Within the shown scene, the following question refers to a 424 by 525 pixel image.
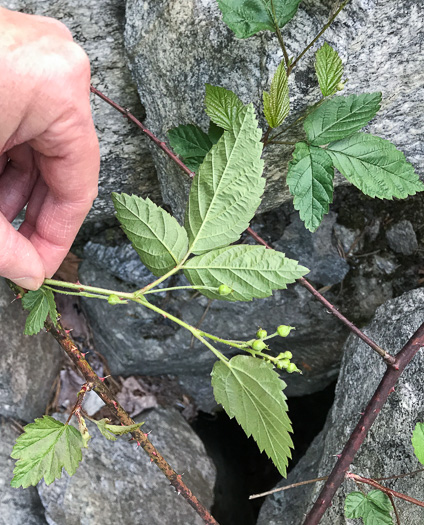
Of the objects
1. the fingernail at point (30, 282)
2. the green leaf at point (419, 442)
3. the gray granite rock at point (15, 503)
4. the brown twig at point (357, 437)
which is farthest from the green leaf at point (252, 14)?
the gray granite rock at point (15, 503)

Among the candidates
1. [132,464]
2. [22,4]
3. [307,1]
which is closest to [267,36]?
[307,1]

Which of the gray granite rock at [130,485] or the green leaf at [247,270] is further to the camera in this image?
the gray granite rock at [130,485]

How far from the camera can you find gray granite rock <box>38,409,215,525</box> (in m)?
1.84

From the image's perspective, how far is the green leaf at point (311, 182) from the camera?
1314 millimetres

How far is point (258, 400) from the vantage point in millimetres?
1127

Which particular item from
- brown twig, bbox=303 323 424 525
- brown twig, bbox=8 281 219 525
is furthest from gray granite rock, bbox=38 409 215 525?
brown twig, bbox=303 323 424 525

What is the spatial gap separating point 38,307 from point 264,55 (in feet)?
3.08

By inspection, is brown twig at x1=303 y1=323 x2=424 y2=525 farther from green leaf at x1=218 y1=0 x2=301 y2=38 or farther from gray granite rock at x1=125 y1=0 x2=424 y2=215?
green leaf at x1=218 y1=0 x2=301 y2=38

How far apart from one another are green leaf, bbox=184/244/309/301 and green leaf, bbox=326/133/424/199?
0.41 metres

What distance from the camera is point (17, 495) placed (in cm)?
190

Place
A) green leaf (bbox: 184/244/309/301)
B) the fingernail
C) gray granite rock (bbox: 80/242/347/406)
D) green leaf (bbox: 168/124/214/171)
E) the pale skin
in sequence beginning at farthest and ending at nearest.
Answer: gray granite rock (bbox: 80/242/347/406) → green leaf (bbox: 168/124/214/171) → the fingernail → green leaf (bbox: 184/244/309/301) → the pale skin

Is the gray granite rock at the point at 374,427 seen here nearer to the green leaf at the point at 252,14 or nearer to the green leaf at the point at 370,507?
the green leaf at the point at 370,507

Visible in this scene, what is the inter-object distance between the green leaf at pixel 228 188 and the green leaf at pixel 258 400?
0.30 meters

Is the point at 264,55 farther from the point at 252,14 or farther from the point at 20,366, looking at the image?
the point at 20,366
